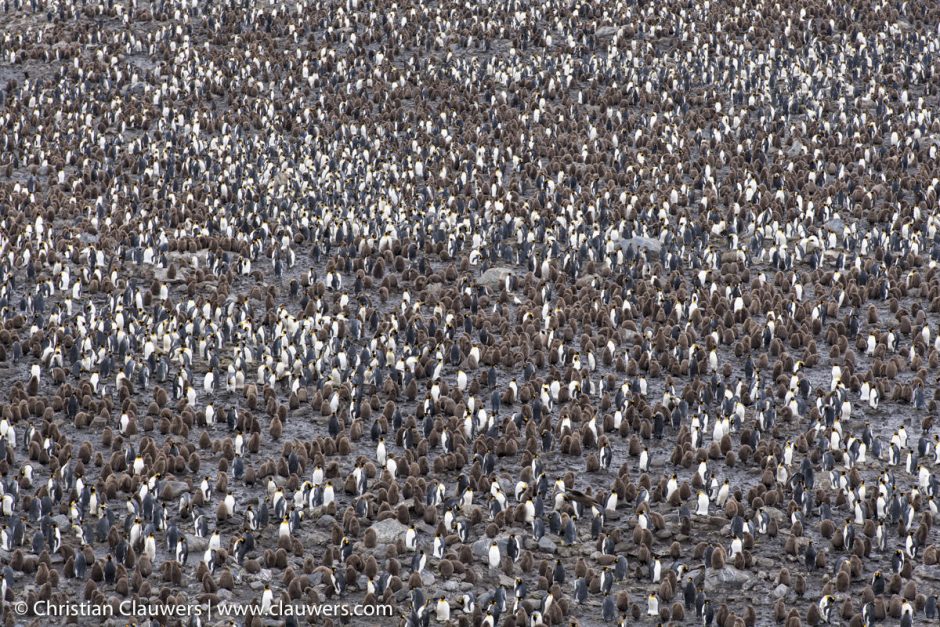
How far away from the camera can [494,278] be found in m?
25.6

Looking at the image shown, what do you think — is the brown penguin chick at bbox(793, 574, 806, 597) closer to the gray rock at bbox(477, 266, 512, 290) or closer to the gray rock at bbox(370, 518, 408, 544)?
the gray rock at bbox(370, 518, 408, 544)

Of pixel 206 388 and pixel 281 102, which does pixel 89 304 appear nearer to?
pixel 206 388

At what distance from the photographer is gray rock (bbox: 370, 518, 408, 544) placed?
1667 centimetres

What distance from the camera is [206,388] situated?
20859 mm

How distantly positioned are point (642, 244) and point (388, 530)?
40.3 feet

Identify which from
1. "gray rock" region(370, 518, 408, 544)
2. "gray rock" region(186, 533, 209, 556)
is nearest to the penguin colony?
"gray rock" region(186, 533, 209, 556)

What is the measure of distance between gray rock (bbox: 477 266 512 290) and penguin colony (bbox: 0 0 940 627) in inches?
2.2

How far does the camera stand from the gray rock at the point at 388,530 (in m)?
16.7

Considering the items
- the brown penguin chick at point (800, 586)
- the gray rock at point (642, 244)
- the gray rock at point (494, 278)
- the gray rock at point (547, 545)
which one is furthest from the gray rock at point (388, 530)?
the gray rock at point (642, 244)

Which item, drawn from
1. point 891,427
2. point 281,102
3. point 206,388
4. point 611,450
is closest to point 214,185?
point 281,102

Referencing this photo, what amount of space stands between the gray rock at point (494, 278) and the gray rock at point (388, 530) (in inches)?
362

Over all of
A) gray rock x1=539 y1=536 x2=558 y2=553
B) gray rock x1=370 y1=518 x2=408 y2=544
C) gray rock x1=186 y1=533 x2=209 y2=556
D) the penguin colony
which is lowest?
gray rock x1=186 y1=533 x2=209 y2=556

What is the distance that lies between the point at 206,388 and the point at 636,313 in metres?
8.29

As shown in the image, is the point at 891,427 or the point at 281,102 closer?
the point at 891,427
